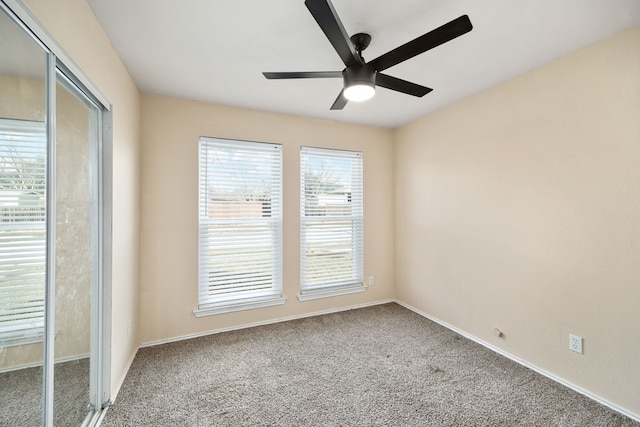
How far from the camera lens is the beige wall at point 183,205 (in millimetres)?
2730

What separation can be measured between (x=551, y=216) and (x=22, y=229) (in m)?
3.23

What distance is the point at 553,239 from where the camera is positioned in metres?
2.18

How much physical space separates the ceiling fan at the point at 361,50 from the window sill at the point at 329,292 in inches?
90.9

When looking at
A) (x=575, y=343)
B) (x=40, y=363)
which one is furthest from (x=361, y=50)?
(x=575, y=343)

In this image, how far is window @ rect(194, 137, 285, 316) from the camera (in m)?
2.95

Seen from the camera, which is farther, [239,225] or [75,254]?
[239,225]

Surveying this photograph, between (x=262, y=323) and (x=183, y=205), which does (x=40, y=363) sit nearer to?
(x=183, y=205)

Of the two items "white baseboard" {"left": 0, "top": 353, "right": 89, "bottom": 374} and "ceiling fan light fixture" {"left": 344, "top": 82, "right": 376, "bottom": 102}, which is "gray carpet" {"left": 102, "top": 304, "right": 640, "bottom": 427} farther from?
"ceiling fan light fixture" {"left": 344, "top": 82, "right": 376, "bottom": 102}

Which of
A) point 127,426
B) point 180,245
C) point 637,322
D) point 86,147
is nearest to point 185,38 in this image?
point 86,147

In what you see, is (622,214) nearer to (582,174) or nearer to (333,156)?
(582,174)

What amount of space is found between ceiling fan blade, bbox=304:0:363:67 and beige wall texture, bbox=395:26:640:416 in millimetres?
1711

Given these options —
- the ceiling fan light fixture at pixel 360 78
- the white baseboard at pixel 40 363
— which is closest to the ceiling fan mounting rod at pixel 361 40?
the ceiling fan light fixture at pixel 360 78

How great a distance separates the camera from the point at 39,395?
3.88 ft

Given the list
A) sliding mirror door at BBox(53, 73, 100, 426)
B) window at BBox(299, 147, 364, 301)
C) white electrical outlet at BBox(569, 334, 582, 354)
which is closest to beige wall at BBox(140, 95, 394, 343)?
window at BBox(299, 147, 364, 301)
